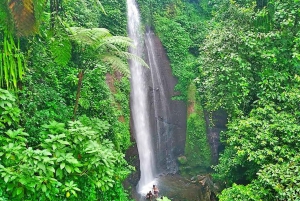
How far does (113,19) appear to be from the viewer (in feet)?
37.4

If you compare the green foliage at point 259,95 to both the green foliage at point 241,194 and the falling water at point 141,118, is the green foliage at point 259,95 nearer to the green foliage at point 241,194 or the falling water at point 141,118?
the green foliage at point 241,194

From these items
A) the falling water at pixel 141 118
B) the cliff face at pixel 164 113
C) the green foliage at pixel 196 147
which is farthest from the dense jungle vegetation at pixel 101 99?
the green foliage at pixel 196 147

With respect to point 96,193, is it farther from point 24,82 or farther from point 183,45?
point 183,45

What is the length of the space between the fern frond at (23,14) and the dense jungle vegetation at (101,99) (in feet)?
0.05

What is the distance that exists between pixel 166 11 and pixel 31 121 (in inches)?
468

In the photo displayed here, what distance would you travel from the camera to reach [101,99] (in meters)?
7.15

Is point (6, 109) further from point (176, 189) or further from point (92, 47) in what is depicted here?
point (176, 189)

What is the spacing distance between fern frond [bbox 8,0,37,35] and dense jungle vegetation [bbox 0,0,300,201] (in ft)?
0.05

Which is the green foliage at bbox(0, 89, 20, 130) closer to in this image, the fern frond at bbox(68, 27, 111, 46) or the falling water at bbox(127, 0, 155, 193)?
the fern frond at bbox(68, 27, 111, 46)

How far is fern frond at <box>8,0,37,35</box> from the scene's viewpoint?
13.3ft

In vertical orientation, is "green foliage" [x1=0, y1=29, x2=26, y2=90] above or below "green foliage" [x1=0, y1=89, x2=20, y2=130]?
above

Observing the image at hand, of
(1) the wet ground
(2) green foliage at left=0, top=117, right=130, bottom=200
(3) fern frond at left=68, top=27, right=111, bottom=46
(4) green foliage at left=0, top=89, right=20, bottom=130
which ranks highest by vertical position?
(3) fern frond at left=68, top=27, right=111, bottom=46

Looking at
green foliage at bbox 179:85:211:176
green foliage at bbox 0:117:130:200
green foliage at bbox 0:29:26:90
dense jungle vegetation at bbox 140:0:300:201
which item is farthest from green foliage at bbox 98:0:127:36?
green foliage at bbox 0:117:130:200

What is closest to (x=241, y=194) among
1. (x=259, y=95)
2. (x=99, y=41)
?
(x=259, y=95)
